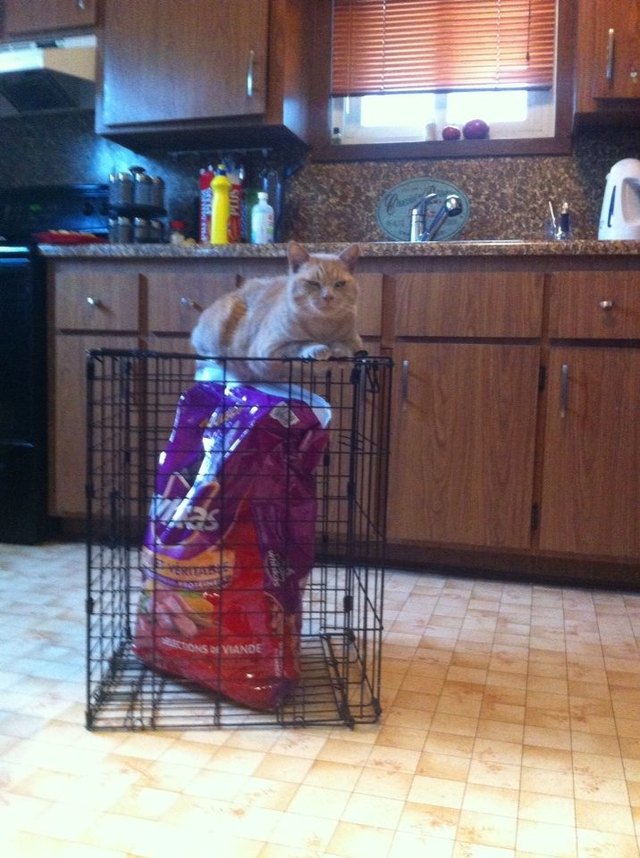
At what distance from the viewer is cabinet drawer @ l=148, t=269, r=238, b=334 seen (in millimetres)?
2363

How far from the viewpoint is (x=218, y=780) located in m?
1.16

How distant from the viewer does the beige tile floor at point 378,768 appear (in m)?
1.02

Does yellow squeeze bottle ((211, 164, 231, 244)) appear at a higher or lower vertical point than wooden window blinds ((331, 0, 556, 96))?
lower

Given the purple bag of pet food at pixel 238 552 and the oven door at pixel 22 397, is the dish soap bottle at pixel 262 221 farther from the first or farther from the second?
the purple bag of pet food at pixel 238 552

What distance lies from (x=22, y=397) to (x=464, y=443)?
141 cm

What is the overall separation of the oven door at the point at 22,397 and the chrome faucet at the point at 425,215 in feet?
4.09

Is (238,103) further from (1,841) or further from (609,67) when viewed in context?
(1,841)

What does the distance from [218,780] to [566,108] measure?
2.39 m

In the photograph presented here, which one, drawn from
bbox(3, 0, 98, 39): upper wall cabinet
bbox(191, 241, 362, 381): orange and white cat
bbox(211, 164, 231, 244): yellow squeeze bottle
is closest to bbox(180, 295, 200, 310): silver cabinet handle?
bbox(211, 164, 231, 244): yellow squeeze bottle

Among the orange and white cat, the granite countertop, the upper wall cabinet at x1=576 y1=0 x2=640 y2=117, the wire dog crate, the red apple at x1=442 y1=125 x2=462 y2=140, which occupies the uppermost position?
the upper wall cabinet at x1=576 y1=0 x2=640 y2=117

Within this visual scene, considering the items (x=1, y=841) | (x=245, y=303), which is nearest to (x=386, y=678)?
(x=1, y=841)

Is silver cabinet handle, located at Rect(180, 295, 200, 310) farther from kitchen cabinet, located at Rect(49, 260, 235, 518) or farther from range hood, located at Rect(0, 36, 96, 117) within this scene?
range hood, located at Rect(0, 36, 96, 117)

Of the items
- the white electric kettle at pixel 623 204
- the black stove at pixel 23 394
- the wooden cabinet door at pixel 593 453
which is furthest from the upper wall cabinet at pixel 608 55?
the black stove at pixel 23 394

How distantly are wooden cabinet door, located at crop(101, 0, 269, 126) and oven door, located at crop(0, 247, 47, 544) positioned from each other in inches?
Result: 25.8
